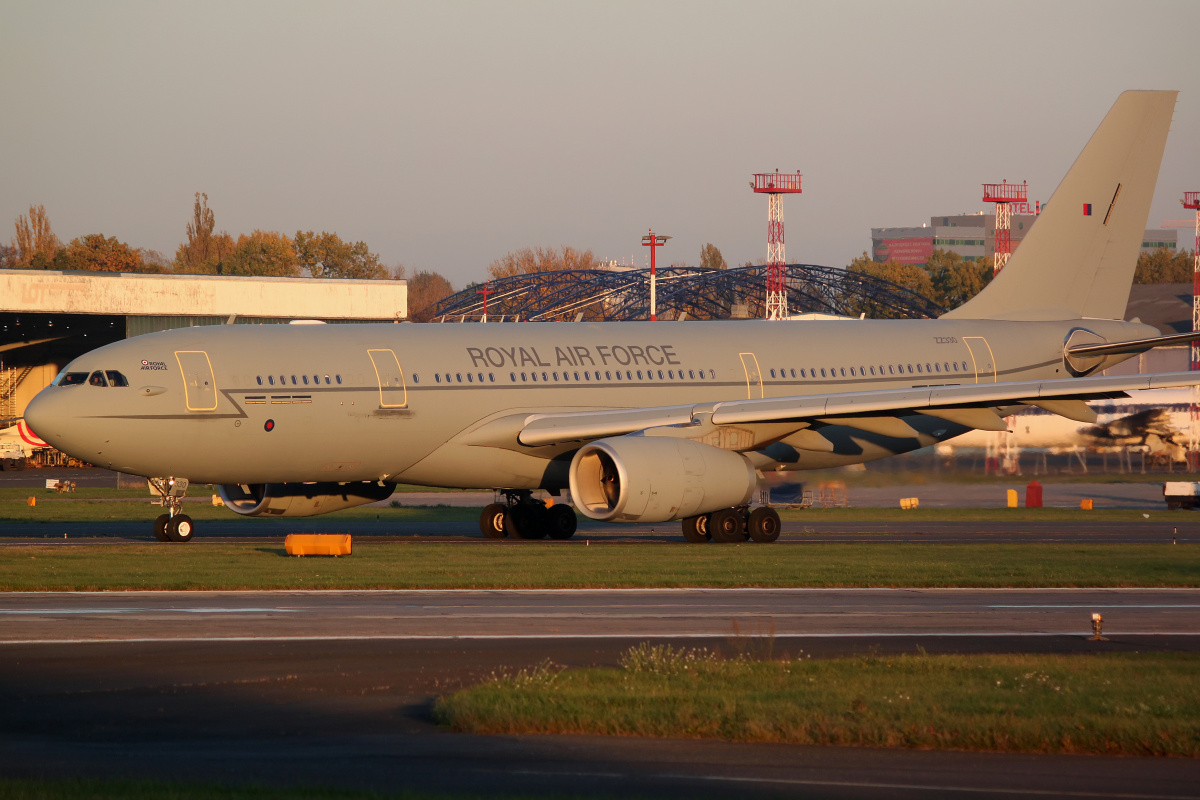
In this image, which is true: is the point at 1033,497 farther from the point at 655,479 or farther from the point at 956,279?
the point at 956,279

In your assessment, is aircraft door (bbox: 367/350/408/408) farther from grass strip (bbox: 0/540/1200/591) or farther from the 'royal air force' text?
grass strip (bbox: 0/540/1200/591)

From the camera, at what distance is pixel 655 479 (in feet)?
87.5

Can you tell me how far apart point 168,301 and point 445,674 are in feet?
179

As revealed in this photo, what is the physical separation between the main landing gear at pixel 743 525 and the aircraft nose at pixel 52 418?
12.5 meters

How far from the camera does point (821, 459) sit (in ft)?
107

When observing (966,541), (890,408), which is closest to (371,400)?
(890,408)

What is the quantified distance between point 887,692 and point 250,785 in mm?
5626

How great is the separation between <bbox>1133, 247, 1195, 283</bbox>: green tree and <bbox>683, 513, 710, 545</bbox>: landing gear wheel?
422 feet

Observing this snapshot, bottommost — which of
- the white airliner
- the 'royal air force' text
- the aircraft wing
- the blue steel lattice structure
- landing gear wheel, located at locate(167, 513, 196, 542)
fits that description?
landing gear wheel, located at locate(167, 513, 196, 542)

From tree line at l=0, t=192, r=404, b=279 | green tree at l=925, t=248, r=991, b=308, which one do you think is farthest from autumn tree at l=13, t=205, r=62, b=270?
green tree at l=925, t=248, r=991, b=308

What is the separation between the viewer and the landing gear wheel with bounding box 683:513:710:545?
30.1m

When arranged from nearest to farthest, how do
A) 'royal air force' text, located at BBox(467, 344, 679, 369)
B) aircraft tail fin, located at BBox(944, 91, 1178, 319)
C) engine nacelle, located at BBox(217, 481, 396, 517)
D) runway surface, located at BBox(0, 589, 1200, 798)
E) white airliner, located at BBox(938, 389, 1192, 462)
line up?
runway surface, located at BBox(0, 589, 1200, 798) → engine nacelle, located at BBox(217, 481, 396, 517) → 'royal air force' text, located at BBox(467, 344, 679, 369) → aircraft tail fin, located at BBox(944, 91, 1178, 319) → white airliner, located at BBox(938, 389, 1192, 462)

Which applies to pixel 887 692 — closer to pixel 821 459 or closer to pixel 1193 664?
pixel 1193 664

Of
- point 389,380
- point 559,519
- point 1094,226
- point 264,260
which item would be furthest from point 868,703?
point 264,260
